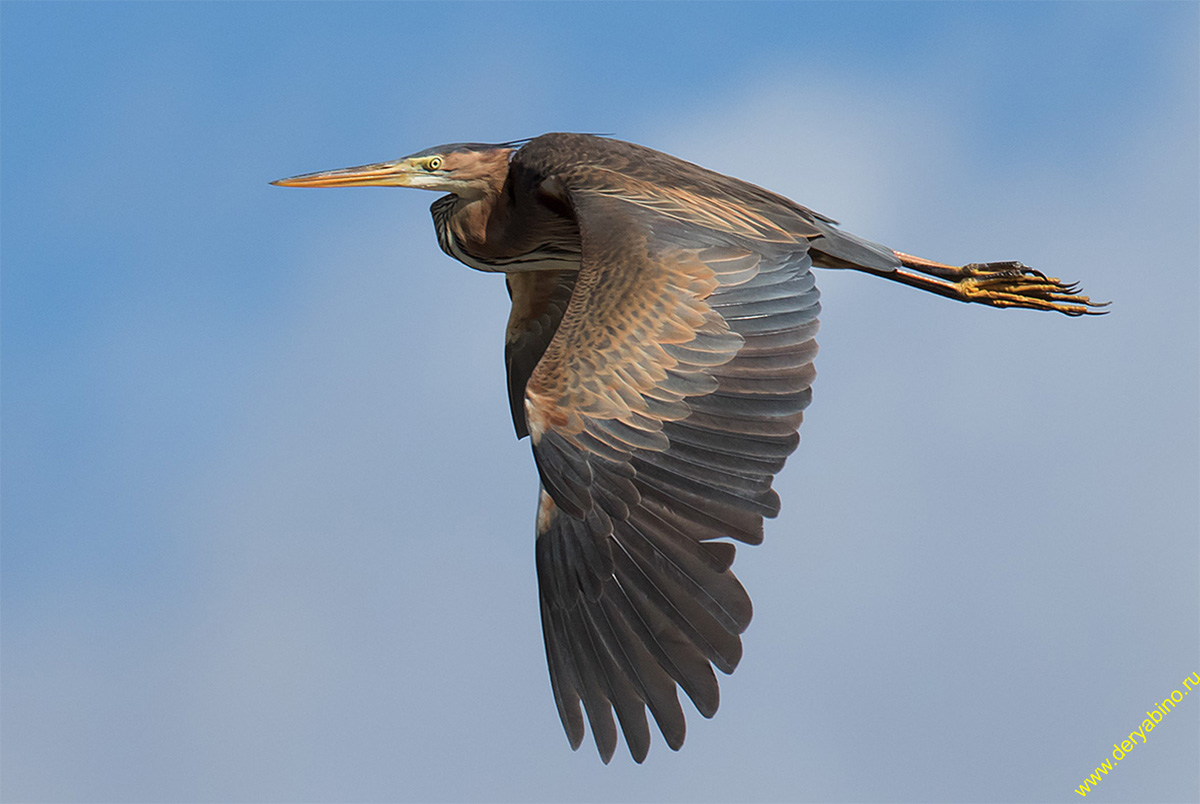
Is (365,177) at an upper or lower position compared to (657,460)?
upper

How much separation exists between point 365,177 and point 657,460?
11.3ft

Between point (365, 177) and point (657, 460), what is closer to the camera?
point (657, 460)

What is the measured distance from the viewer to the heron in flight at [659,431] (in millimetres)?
7363

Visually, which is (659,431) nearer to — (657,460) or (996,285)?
(657,460)

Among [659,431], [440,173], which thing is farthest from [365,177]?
[659,431]

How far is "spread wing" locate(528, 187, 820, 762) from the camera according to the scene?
7352mm

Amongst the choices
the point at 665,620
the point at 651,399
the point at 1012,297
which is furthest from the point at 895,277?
the point at 665,620

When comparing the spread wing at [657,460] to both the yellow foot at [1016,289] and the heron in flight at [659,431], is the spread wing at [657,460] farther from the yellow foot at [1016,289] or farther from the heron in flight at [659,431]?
the yellow foot at [1016,289]

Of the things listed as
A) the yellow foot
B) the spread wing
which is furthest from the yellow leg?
the spread wing

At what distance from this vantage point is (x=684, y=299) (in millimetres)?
8047

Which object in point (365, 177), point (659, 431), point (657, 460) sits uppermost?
point (365, 177)

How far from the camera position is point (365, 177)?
33.4ft

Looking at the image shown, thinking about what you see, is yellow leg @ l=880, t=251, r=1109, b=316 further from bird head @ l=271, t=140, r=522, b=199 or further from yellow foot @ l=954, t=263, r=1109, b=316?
bird head @ l=271, t=140, r=522, b=199

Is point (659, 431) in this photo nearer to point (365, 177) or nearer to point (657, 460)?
point (657, 460)
